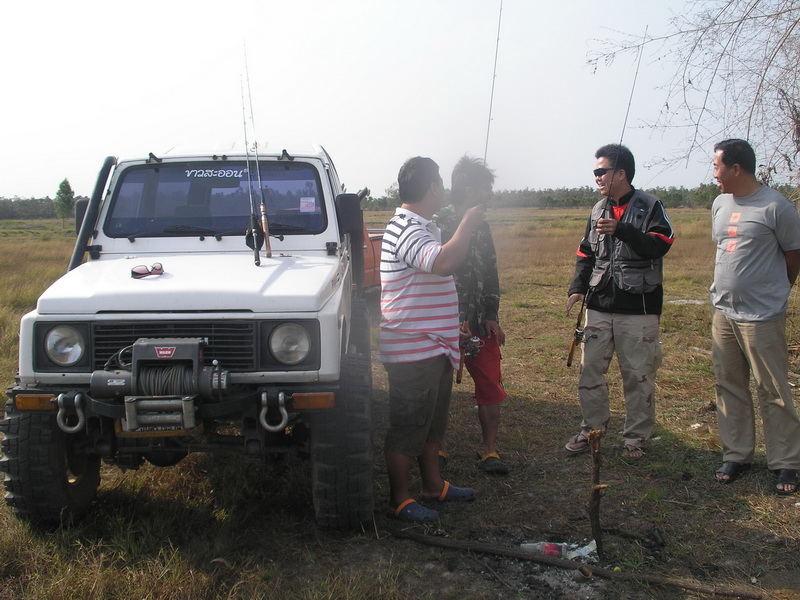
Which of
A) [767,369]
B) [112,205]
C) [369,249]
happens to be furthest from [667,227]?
[369,249]

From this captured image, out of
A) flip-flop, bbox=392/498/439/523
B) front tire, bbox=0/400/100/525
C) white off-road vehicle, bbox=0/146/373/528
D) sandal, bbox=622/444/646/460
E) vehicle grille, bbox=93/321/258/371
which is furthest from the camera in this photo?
sandal, bbox=622/444/646/460

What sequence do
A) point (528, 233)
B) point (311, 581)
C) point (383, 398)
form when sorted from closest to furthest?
point (311, 581) < point (383, 398) < point (528, 233)

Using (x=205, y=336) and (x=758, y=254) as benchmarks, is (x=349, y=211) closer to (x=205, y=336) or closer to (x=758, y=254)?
(x=205, y=336)

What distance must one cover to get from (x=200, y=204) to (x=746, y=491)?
12.1 feet

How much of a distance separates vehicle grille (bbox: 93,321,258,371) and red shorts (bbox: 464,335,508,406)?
5.34 ft

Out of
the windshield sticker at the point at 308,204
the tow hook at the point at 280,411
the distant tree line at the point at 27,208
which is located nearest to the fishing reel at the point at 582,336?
the windshield sticker at the point at 308,204

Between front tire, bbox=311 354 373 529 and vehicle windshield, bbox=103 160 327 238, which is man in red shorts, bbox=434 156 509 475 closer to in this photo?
vehicle windshield, bbox=103 160 327 238

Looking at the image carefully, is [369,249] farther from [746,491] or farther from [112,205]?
[746,491]

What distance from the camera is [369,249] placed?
980 centimetres

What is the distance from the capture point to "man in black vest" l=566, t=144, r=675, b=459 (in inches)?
168

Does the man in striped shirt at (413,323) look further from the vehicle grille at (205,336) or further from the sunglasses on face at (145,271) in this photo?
the sunglasses on face at (145,271)

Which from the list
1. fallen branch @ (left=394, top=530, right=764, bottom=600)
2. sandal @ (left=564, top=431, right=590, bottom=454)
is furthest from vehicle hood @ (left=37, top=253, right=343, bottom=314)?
sandal @ (left=564, top=431, right=590, bottom=454)

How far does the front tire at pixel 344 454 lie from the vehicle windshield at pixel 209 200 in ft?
4.64

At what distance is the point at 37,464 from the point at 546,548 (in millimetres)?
2438
